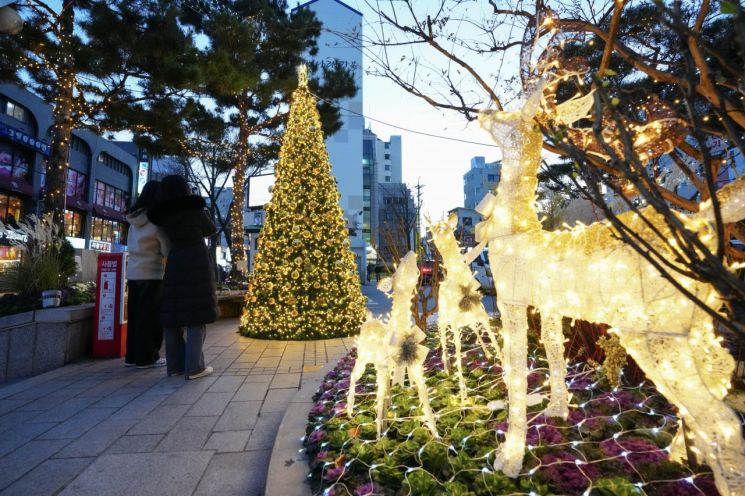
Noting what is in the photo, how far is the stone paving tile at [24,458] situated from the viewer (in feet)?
7.79

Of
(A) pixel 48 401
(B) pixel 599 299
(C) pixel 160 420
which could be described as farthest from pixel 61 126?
(B) pixel 599 299

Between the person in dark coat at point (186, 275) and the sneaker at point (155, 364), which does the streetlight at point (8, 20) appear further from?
the sneaker at point (155, 364)

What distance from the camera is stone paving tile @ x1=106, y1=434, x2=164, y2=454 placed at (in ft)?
8.77

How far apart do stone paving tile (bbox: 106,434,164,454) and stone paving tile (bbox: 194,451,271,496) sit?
533 millimetres

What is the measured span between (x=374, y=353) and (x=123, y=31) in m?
8.97

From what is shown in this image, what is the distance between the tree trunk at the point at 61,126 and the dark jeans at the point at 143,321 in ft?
14.7

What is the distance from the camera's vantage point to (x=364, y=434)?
2506mm

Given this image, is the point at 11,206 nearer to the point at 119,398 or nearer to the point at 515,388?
the point at 119,398

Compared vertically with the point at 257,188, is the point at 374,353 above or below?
below

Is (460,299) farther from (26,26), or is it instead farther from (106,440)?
(26,26)

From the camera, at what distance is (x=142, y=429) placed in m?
3.03

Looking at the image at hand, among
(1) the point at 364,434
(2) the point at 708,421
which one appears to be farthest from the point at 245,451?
(2) the point at 708,421

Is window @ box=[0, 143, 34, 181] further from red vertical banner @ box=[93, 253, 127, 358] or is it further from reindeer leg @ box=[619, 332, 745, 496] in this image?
reindeer leg @ box=[619, 332, 745, 496]

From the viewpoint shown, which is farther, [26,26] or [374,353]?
[26,26]
